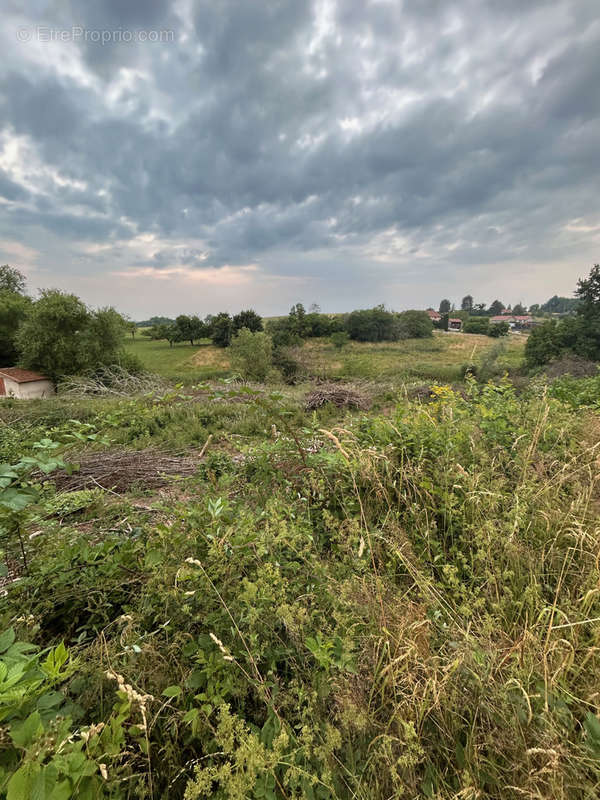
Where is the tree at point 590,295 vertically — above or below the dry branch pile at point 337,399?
above

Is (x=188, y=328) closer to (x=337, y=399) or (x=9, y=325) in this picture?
(x=9, y=325)

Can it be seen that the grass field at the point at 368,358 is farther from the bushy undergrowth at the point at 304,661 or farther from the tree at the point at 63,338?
the bushy undergrowth at the point at 304,661

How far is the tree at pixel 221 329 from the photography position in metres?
37.6

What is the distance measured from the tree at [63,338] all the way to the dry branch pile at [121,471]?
19.7 metres

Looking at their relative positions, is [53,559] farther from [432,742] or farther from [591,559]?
[591,559]

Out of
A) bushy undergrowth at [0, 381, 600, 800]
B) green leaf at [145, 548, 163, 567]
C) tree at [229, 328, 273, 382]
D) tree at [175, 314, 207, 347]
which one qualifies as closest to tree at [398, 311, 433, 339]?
tree at [229, 328, 273, 382]

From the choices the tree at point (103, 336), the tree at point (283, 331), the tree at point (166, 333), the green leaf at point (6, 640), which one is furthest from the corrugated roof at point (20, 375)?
the green leaf at point (6, 640)

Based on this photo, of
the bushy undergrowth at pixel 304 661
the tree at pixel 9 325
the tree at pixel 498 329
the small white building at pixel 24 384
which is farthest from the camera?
the tree at pixel 498 329

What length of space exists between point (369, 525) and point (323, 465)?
29.9 inches

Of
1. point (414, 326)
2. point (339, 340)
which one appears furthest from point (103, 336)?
point (414, 326)

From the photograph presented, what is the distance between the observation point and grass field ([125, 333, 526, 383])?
2298cm

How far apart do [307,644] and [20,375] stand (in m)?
27.6

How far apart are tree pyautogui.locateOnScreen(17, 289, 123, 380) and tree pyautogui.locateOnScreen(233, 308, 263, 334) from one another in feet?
55.2

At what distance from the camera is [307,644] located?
1.26 meters
